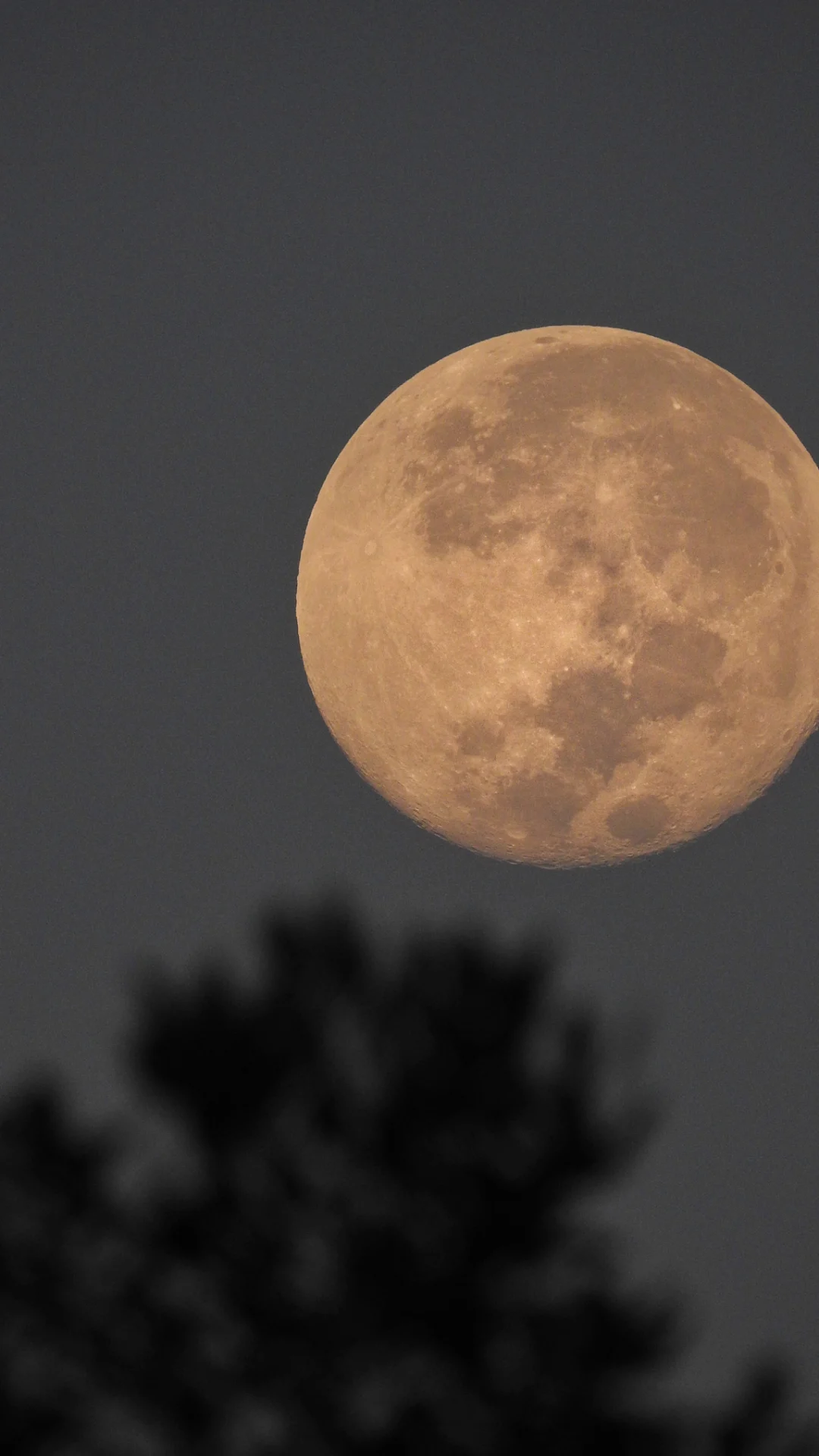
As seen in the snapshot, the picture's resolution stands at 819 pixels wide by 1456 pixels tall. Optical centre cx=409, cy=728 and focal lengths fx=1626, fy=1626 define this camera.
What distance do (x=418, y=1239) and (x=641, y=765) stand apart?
3.01 m

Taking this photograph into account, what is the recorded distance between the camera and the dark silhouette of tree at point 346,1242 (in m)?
6.78

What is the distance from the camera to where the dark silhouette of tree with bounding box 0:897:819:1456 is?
6777 millimetres

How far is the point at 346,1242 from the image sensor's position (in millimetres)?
7176

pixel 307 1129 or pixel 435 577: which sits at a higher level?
pixel 435 577

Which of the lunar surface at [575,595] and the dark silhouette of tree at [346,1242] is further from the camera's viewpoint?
the dark silhouette of tree at [346,1242]

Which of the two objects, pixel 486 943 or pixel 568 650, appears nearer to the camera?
pixel 568 650

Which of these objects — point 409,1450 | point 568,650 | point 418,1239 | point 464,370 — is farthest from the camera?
point 418,1239

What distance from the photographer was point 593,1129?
727 centimetres

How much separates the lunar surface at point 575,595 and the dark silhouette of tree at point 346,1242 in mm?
2201

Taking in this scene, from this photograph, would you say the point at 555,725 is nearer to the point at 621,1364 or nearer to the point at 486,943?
the point at 486,943

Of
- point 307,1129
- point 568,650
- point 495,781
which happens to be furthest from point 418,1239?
point 568,650

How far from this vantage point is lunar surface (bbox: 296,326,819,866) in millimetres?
5027

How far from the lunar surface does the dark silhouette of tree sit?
86.6 inches

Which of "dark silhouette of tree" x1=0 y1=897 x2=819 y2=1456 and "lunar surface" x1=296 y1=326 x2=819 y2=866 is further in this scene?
"dark silhouette of tree" x1=0 y1=897 x2=819 y2=1456
